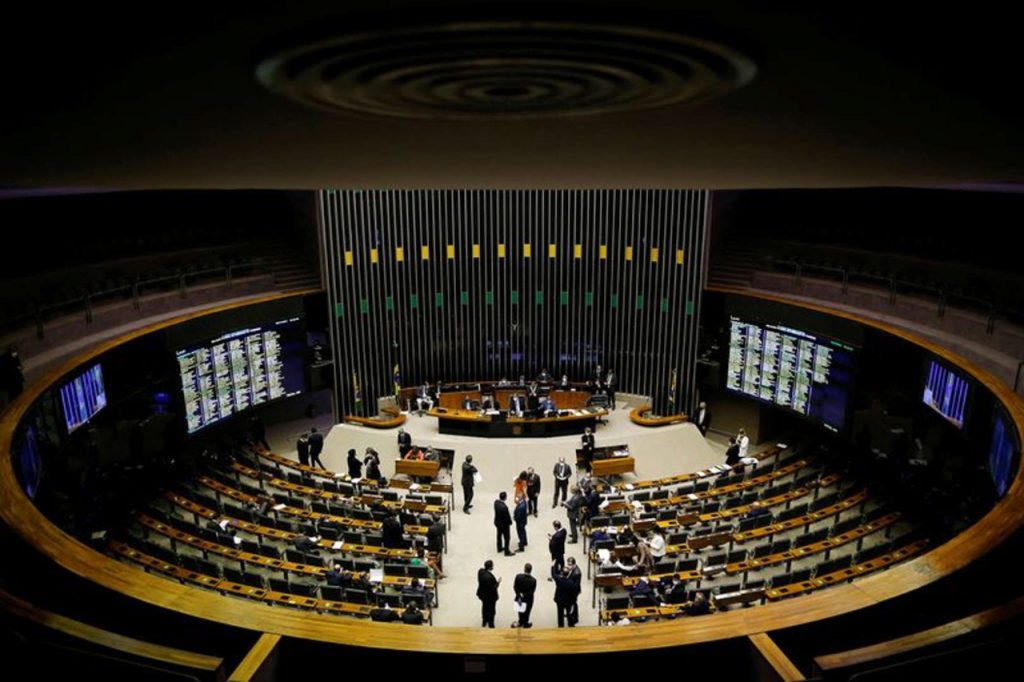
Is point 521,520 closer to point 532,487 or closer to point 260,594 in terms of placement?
point 532,487

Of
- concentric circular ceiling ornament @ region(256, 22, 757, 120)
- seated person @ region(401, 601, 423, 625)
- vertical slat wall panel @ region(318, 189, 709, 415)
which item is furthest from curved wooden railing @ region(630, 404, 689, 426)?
concentric circular ceiling ornament @ region(256, 22, 757, 120)

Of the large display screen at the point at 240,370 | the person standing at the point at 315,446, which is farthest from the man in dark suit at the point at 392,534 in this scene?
the large display screen at the point at 240,370

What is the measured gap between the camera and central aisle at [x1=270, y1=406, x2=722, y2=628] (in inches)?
436

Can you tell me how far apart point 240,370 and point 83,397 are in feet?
13.1

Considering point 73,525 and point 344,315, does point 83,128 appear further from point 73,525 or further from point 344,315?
point 344,315

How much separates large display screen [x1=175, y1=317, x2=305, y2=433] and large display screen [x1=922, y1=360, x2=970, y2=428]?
12.5 metres

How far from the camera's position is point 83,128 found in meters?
2.11

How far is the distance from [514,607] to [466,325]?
934 cm

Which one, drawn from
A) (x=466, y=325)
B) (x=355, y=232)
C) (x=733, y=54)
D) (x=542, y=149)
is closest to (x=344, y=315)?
(x=355, y=232)

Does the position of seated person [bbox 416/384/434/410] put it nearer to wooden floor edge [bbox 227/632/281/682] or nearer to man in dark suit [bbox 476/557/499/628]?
man in dark suit [bbox 476/557/499/628]

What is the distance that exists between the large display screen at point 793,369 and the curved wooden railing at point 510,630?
22.7ft

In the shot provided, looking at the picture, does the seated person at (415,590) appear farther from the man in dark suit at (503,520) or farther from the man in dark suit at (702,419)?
the man in dark suit at (702,419)

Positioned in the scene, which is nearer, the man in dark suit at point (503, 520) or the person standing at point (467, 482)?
the man in dark suit at point (503, 520)

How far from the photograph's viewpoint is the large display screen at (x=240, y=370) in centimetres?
1305
